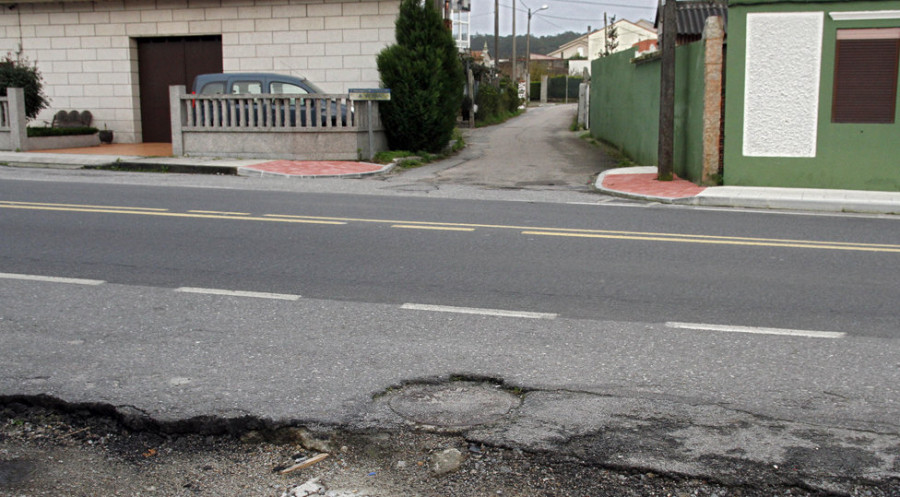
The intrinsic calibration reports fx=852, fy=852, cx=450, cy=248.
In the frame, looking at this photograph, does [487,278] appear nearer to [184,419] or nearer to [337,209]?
[184,419]

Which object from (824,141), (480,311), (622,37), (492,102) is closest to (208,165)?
(824,141)

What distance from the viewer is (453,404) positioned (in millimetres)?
4422

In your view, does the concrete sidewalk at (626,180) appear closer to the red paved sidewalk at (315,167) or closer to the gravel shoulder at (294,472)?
the red paved sidewalk at (315,167)

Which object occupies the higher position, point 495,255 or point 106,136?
point 106,136

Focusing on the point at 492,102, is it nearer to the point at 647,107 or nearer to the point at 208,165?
the point at 647,107

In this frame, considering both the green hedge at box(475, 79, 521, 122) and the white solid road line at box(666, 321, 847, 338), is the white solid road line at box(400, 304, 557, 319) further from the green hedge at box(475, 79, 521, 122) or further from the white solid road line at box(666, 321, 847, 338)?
the green hedge at box(475, 79, 521, 122)

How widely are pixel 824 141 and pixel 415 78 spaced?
8.55m

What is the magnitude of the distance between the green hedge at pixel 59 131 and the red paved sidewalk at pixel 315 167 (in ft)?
22.7

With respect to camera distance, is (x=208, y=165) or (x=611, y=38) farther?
(x=611, y=38)

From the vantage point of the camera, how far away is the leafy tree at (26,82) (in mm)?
19938

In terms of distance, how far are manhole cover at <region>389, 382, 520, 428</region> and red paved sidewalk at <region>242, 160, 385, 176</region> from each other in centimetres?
1104

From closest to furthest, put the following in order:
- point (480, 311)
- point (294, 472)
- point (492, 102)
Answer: point (294, 472), point (480, 311), point (492, 102)

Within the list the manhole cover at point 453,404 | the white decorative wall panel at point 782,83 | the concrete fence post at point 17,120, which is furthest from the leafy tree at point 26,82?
the manhole cover at point 453,404

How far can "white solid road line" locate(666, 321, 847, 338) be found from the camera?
556 cm
